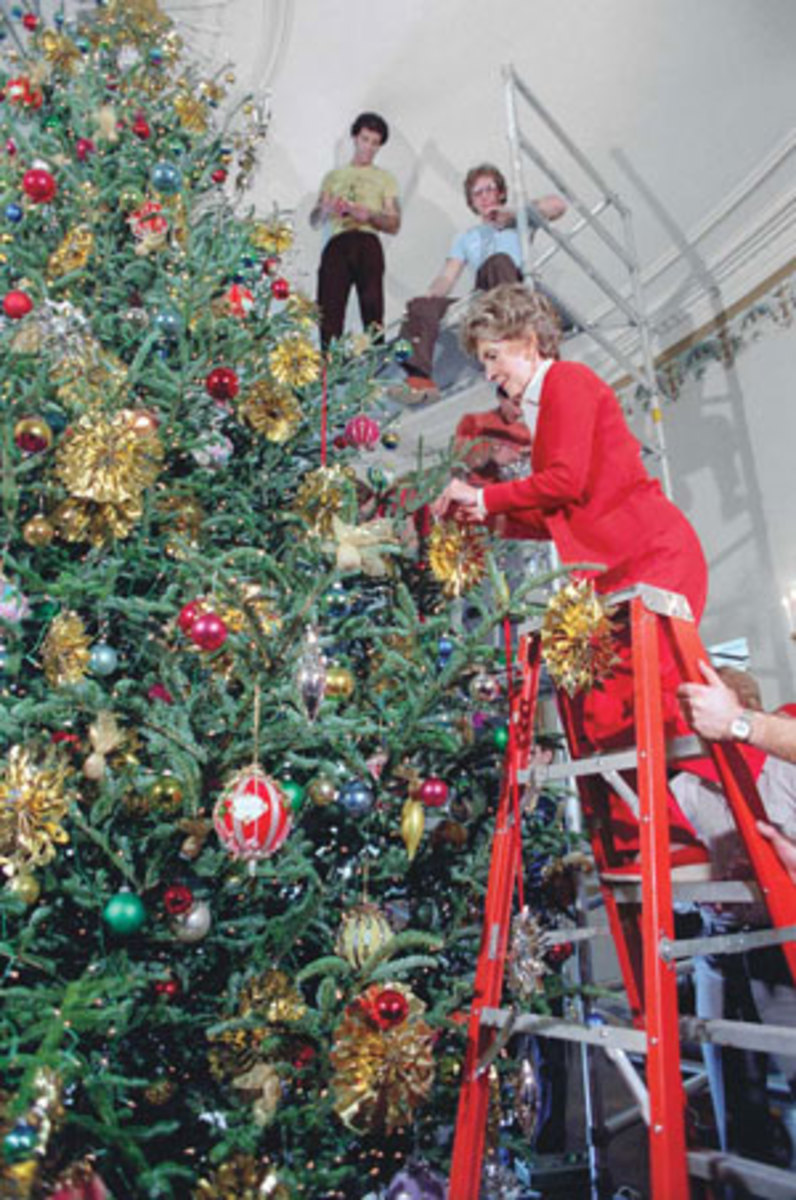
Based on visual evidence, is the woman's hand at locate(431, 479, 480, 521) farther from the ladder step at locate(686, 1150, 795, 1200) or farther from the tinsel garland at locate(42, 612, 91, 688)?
the ladder step at locate(686, 1150, 795, 1200)

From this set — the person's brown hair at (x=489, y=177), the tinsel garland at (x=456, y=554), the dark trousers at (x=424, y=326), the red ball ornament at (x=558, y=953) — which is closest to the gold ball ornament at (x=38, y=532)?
the tinsel garland at (x=456, y=554)

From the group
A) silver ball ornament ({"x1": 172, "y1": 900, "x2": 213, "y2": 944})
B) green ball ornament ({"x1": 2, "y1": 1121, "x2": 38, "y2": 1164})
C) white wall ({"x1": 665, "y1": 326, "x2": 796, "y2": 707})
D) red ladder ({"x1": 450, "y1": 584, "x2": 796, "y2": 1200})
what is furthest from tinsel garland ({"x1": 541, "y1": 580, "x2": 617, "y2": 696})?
white wall ({"x1": 665, "y1": 326, "x2": 796, "y2": 707})

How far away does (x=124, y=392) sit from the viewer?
153 cm

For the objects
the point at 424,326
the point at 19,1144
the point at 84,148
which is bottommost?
the point at 19,1144

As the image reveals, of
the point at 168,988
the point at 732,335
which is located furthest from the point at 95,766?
the point at 732,335

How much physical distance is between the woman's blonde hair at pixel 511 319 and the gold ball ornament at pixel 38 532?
947mm

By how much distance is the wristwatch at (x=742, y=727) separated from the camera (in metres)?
1.25

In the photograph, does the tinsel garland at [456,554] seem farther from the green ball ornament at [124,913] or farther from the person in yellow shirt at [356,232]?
the person in yellow shirt at [356,232]

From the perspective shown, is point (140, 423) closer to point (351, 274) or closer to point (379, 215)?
point (351, 274)

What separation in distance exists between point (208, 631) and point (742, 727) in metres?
0.79

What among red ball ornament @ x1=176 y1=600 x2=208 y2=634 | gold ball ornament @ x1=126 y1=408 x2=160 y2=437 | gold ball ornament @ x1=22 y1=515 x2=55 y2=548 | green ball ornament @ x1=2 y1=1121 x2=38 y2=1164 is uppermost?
gold ball ornament @ x1=126 y1=408 x2=160 y2=437

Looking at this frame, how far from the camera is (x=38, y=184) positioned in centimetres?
173

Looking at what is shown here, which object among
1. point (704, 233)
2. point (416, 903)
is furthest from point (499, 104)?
point (416, 903)

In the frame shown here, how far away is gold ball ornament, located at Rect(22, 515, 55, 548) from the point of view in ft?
4.60
